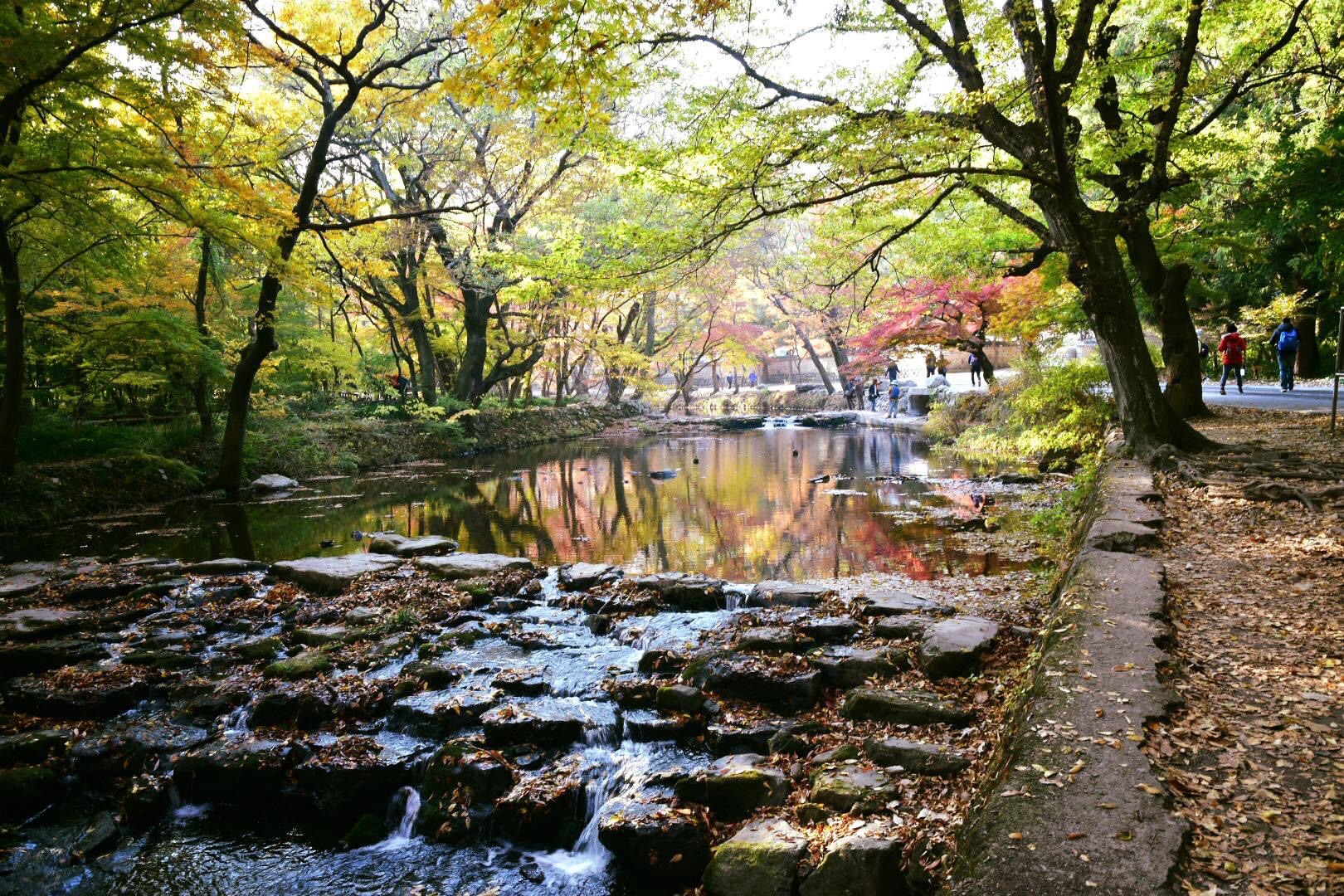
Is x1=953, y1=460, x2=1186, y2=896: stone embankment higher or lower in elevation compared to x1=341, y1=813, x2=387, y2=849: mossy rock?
higher

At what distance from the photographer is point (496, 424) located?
80.2 ft

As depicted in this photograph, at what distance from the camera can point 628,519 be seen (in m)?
12.2

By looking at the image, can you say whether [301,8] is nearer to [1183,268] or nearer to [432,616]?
[432,616]

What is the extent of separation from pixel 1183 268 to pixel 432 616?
38.4 ft

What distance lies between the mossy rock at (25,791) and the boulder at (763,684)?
155 inches

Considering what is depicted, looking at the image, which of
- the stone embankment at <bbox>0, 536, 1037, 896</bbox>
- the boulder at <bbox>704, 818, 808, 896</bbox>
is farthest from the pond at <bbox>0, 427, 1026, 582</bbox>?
the boulder at <bbox>704, 818, 808, 896</bbox>

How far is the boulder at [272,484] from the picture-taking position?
14.4m

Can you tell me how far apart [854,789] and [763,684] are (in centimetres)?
136

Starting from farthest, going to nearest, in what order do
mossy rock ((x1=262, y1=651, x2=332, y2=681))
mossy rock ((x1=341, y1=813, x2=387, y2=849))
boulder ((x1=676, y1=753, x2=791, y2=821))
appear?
mossy rock ((x1=262, y1=651, x2=332, y2=681)) → mossy rock ((x1=341, y1=813, x2=387, y2=849)) → boulder ((x1=676, y1=753, x2=791, y2=821))

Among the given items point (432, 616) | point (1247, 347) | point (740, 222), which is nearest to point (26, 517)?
point (432, 616)

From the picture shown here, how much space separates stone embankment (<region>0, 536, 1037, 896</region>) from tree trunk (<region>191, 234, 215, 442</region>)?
8548 millimetres

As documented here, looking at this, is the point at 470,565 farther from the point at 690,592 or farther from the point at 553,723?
the point at 553,723

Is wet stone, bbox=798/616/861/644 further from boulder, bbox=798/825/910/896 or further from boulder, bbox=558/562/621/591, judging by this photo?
boulder, bbox=558/562/621/591

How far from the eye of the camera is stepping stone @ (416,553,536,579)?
811 centimetres
